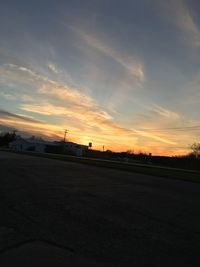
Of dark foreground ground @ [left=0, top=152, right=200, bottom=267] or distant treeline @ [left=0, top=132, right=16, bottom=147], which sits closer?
dark foreground ground @ [left=0, top=152, right=200, bottom=267]

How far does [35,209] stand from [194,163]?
63.1 meters

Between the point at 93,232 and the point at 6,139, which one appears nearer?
the point at 93,232

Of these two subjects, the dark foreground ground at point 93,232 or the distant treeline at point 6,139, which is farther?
the distant treeline at point 6,139

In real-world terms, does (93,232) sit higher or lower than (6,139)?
lower

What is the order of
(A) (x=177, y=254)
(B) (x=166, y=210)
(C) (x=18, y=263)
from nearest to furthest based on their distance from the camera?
(C) (x=18, y=263), (A) (x=177, y=254), (B) (x=166, y=210)

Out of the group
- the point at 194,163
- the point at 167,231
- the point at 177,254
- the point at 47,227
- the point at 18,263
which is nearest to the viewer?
the point at 18,263

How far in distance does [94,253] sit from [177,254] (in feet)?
4.87

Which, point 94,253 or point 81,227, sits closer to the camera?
point 94,253

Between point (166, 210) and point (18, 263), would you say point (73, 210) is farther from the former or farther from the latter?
point (18, 263)

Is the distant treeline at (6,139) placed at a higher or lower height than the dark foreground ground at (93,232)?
higher

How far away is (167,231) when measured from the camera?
6.66 m

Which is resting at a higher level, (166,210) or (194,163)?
(194,163)

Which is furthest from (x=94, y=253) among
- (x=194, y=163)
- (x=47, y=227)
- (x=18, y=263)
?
(x=194, y=163)

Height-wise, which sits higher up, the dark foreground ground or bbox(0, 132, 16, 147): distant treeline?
bbox(0, 132, 16, 147): distant treeline
